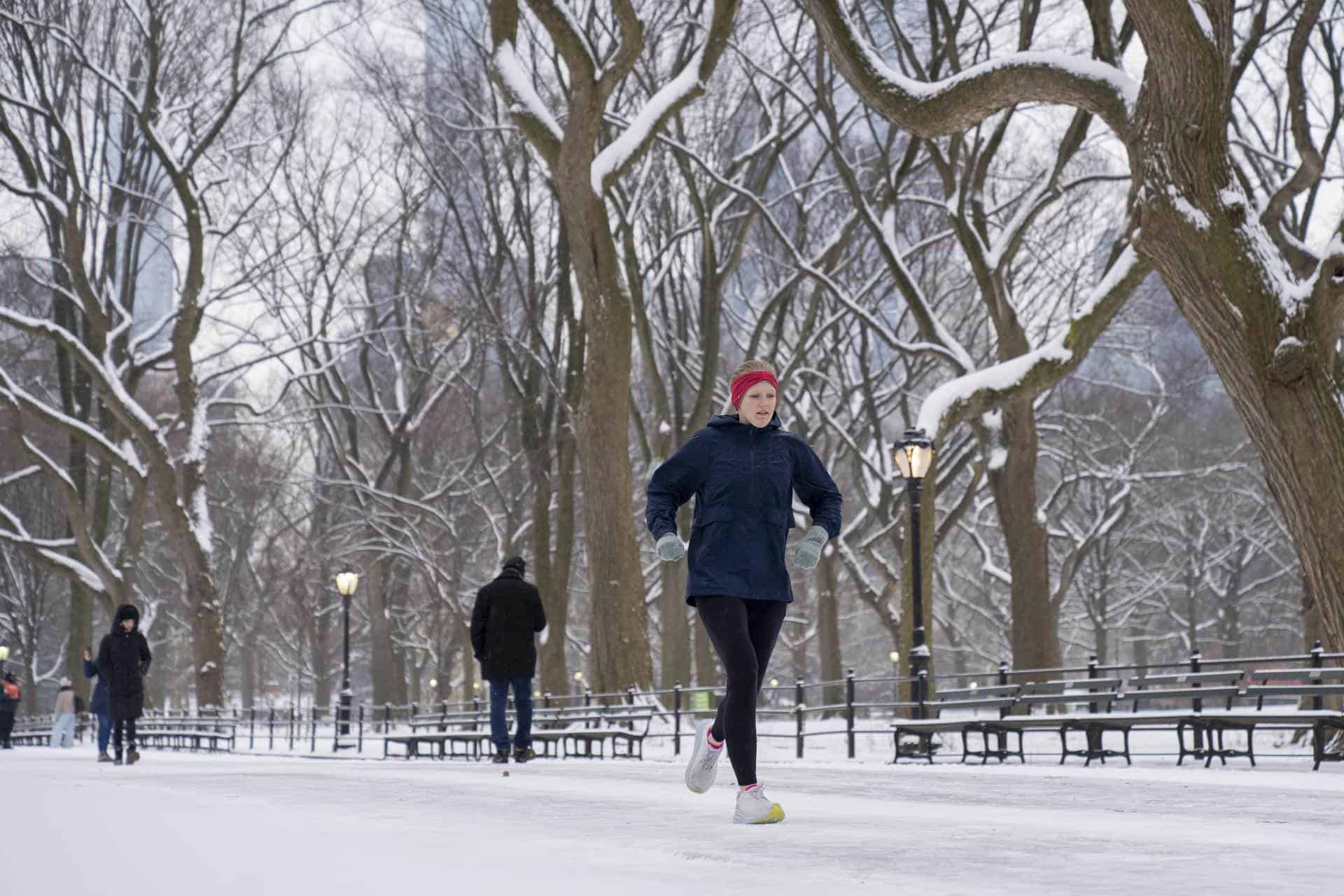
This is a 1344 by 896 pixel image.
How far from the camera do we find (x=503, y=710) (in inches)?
535

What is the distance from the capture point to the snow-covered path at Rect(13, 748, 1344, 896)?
4297 mm

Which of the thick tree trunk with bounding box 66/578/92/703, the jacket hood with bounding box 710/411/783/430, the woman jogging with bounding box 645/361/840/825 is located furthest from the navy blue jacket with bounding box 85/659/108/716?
the thick tree trunk with bounding box 66/578/92/703

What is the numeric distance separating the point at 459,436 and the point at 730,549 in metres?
34.2

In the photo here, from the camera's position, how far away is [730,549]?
6176 millimetres

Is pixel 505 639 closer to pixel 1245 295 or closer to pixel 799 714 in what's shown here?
pixel 799 714

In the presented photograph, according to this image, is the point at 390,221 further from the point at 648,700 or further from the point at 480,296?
the point at 648,700

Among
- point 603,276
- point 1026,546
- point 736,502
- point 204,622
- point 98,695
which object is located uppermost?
point 603,276

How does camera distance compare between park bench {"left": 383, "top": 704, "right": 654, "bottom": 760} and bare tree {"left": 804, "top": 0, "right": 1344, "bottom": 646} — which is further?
park bench {"left": 383, "top": 704, "right": 654, "bottom": 760}

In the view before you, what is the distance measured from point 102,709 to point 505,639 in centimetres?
688

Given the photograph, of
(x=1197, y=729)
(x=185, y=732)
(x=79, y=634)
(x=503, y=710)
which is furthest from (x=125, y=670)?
(x=79, y=634)

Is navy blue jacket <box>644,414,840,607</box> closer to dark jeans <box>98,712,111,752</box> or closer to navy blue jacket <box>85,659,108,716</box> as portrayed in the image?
navy blue jacket <box>85,659,108,716</box>

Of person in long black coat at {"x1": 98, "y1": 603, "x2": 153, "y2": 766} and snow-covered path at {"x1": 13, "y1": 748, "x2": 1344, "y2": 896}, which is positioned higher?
person in long black coat at {"x1": 98, "y1": 603, "x2": 153, "y2": 766}

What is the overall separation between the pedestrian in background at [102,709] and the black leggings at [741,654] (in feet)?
39.0

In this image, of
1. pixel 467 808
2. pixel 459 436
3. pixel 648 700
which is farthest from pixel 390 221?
pixel 467 808
